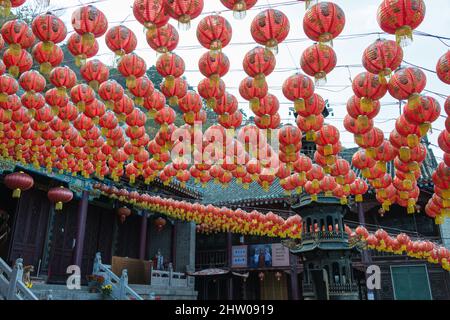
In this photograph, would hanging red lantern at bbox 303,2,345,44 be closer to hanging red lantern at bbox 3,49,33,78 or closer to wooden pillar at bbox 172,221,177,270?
hanging red lantern at bbox 3,49,33,78

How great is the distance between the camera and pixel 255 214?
48.1 ft

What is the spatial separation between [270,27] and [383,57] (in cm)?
173

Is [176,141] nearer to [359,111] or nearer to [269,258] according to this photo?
[359,111]

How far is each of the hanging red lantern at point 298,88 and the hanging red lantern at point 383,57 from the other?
3.56 ft

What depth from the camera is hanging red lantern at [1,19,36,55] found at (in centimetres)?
585

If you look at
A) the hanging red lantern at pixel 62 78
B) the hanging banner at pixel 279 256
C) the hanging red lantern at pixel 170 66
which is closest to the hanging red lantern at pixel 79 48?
the hanging red lantern at pixel 62 78

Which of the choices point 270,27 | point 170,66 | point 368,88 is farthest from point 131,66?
point 368,88

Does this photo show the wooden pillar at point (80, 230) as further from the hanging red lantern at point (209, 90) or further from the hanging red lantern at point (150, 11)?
the hanging red lantern at point (150, 11)

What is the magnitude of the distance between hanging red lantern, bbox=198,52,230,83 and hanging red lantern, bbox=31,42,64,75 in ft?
7.99

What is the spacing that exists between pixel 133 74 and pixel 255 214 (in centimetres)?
944

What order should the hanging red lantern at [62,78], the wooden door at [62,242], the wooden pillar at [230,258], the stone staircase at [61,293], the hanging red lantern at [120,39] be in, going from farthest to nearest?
the wooden pillar at [230,258], the wooden door at [62,242], the stone staircase at [61,293], the hanging red lantern at [62,78], the hanging red lantern at [120,39]

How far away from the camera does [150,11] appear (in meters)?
5.12

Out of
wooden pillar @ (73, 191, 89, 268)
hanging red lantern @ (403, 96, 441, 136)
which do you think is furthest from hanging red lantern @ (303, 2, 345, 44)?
wooden pillar @ (73, 191, 89, 268)

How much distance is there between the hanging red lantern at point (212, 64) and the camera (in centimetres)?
604
